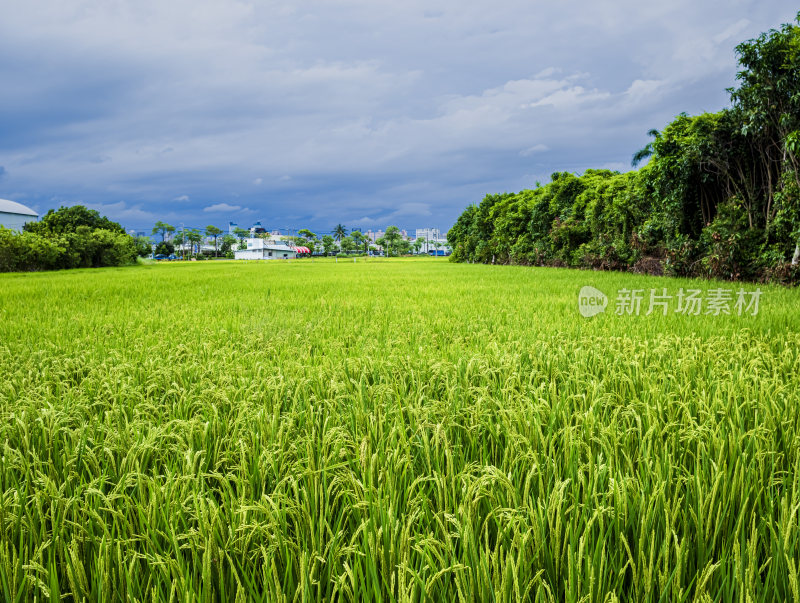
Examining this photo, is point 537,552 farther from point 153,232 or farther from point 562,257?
point 153,232

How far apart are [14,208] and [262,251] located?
41838mm

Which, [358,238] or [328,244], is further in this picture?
[328,244]

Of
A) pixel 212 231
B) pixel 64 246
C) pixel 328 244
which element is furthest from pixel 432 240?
pixel 64 246

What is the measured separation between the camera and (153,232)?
3219 inches

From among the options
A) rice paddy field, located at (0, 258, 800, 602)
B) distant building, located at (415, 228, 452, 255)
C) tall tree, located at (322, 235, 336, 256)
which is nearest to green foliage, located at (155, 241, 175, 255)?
tall tree, located at (322, 235, 336, 256)

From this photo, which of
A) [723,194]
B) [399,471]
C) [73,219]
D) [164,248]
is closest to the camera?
[399,471]

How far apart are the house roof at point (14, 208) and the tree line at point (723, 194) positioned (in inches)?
3299

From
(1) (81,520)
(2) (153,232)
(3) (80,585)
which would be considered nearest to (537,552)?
(3) (80,585)

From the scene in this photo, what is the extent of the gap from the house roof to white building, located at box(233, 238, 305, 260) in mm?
35630

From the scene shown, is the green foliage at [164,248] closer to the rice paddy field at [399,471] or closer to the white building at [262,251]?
the white building at [262,251]

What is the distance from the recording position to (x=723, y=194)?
10.3 metres

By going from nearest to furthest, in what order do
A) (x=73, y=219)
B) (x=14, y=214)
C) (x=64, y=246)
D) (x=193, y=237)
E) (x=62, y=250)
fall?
(x=62, y=250) → (x=64, y=246) → (x=73, y=219) → (x=14, y=214) → (x=193, y=237)

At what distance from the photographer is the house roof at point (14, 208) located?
65.0 m

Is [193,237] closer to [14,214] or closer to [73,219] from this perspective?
[14,214]
